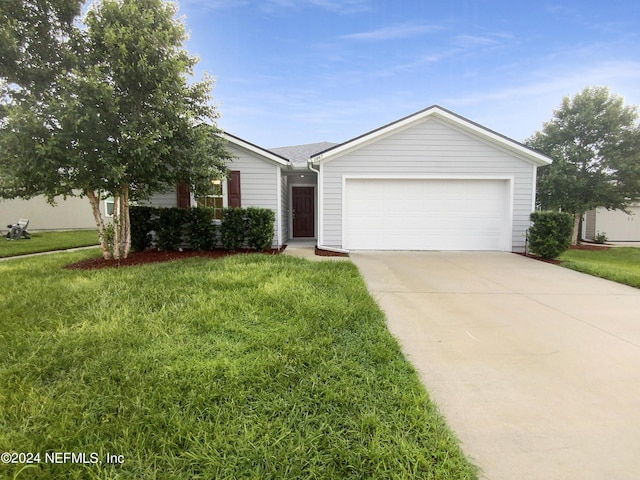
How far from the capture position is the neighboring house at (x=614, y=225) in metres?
15.1

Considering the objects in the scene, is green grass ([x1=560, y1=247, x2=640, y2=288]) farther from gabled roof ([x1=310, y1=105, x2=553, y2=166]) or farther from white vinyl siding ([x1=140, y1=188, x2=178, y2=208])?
white vinyl siding ([x1=140, y1=188, x2=178, y2=208])

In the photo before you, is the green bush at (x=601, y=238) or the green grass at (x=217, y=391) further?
the green bush at (x=601, y=238)

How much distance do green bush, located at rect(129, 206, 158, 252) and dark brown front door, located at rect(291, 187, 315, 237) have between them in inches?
216

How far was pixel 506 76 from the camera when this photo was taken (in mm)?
12531

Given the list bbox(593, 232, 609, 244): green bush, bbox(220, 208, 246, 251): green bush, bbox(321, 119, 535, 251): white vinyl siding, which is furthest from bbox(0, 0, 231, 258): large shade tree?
bbox(593, 232, 609, 244): green bush

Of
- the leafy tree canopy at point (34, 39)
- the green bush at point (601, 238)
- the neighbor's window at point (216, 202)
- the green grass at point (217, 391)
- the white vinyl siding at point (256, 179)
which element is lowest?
the green grass at point (217, 391)

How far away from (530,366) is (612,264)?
7.92 metres

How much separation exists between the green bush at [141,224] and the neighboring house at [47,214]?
33.5 ft

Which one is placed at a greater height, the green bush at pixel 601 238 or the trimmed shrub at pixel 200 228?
the trimmed shrub at pixel 200 228

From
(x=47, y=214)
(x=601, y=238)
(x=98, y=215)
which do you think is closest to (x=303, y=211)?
(x=98, y=215)

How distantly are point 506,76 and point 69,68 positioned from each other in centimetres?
1432

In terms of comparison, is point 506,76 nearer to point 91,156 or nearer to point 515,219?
point 515,219

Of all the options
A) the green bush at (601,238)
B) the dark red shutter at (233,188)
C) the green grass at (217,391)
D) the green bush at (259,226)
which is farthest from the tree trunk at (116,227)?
the green bush at (601,238)

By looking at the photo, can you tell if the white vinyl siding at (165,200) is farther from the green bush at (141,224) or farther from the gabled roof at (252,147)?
the gabled roof at (252,147)
